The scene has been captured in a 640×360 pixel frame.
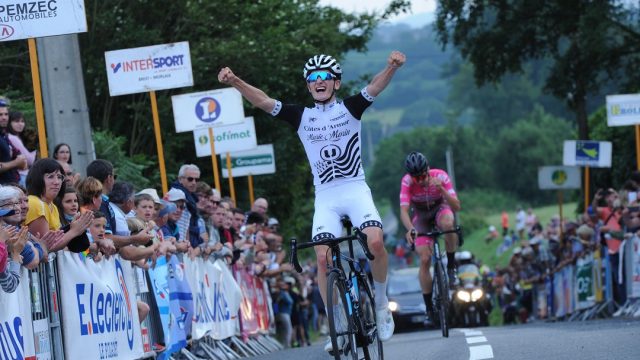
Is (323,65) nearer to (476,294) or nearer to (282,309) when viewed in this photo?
(282,309)

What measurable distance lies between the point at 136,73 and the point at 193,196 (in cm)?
185

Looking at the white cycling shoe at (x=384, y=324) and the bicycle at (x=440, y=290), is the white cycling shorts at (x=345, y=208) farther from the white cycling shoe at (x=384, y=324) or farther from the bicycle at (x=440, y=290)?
the bicycle at (x=440, y=290)

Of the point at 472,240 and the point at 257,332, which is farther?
the point at 472,240

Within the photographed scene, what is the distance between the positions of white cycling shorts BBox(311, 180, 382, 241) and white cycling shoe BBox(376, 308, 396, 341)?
2.57 feet

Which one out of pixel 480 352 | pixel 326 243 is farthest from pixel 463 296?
pixel 326 243

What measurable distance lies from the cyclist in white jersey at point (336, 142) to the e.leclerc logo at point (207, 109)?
1123 centimetres

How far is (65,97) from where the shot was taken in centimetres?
1628

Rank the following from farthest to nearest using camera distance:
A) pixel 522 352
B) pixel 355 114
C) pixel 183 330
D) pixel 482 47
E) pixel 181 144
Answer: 1. pixel 482 47
2. pixel 181 144
3. pixel 183 330
4. pixel 522 352
5. pixel 355 114

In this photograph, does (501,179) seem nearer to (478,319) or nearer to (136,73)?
(478,319)

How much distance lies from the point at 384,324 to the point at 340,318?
1.06 meters

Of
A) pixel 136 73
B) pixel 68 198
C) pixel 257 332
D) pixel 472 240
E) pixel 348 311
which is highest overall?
pixel 136 73

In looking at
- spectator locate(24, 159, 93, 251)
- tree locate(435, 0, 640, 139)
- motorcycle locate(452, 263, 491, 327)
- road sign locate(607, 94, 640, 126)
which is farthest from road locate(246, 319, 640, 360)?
tree locate(435, 0, 640, 139)

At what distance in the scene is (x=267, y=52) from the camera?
32.9m

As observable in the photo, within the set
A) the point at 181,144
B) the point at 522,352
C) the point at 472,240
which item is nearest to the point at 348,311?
the point at 522,352
